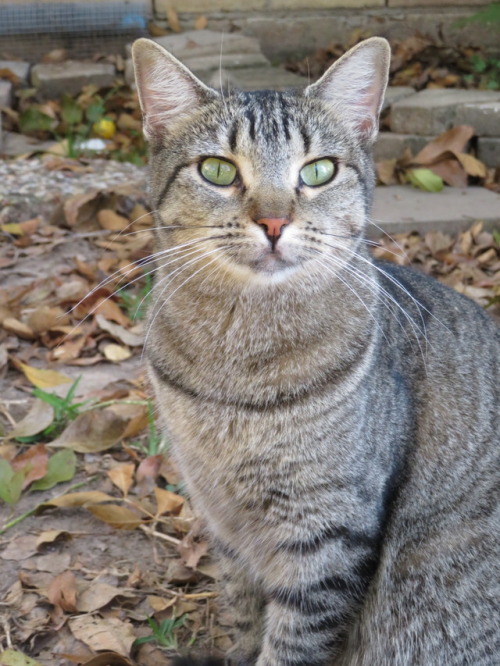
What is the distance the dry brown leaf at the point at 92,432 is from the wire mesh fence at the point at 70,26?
417 cm

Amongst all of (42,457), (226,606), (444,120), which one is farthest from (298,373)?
(444,120)

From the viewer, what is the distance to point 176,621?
2.60m

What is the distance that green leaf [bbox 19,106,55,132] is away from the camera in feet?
19.0

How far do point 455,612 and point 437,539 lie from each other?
0.63 ft

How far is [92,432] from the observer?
320 centimetres

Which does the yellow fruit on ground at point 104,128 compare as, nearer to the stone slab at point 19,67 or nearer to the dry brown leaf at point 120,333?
the stone slab at point 19,67

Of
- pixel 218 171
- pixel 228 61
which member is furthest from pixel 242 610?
pixel 228 61

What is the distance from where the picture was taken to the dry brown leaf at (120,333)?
3771 mm

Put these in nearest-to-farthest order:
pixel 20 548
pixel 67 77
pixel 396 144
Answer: pixel 20 548
pixel 396 144
pixel 67 77

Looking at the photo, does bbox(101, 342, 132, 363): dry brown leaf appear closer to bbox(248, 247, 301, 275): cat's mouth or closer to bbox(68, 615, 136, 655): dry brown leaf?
bbox(68, 615, 136, 655): dry brown leaf

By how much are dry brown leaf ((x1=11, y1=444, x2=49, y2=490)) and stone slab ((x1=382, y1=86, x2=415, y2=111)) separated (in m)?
3.40

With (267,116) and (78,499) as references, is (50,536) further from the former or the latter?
(267,116)

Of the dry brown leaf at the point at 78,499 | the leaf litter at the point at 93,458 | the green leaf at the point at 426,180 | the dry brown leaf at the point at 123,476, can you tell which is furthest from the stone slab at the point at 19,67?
the dry brown leaf at the point at 78,499

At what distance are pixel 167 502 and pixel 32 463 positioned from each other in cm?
50
